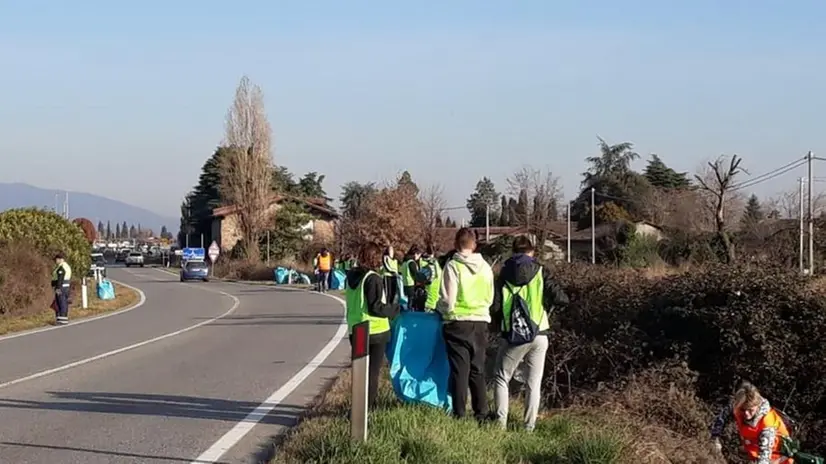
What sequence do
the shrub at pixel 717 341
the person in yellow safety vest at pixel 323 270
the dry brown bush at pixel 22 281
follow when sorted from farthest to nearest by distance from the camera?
the person in yellow safety vest at pixel 323 270 < the dry brown bush at pixel 22 281 < the shrub at pixel 717 341

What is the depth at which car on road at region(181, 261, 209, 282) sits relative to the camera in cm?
5862

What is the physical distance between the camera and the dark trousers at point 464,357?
8.79 metres

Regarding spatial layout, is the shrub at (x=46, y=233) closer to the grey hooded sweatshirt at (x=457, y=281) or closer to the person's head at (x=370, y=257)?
the person's head at (x=370, y=257)

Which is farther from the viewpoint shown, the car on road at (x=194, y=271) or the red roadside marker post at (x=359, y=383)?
the car on road at (x=194, y=271)

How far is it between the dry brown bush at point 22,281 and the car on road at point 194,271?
3171 cm

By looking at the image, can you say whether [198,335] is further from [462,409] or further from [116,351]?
[462,409]

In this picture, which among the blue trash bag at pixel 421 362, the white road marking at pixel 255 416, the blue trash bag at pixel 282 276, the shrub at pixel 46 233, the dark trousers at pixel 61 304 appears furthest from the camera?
the blue trash bag at pixel 282 276

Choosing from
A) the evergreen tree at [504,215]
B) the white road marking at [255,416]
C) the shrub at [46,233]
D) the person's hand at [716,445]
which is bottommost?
the person's hand at [716,445]

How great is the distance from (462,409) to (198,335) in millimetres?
12425

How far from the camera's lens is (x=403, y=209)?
55594 mm

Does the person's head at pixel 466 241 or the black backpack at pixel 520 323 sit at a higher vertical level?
the person's head at pixel 466 241

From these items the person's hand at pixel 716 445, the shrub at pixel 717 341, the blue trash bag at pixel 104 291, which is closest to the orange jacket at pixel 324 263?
the blue trash bag at pixel 104 291

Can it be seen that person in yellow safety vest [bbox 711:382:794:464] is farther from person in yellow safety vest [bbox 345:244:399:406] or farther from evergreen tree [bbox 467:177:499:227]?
evergreen tree [bbox 467:177:499:227]

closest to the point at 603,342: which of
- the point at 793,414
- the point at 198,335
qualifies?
the point at 793,414
